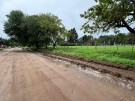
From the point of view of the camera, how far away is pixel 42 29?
176ft

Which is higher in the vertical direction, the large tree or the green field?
the large tree

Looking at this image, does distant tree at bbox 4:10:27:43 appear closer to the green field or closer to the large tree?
the green field

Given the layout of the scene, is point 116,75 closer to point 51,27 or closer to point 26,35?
point 51,27

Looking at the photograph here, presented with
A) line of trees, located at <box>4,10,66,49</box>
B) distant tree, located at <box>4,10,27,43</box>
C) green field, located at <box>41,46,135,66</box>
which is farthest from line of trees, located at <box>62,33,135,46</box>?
distant tree, located at <box>4,10,27,43</box>

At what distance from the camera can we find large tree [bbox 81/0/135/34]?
19.2 m

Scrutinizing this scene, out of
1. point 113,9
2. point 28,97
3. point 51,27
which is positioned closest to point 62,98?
point 28,97

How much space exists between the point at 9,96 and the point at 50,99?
4.91ft

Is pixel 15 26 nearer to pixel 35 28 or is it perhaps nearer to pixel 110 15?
pixel 35 28

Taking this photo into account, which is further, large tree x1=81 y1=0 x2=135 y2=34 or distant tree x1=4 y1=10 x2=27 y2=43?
distant tree x1=4 y1=10 x2=27 y2=43

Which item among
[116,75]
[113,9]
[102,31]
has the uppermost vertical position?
[113,9]

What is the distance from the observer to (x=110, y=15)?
755 inches

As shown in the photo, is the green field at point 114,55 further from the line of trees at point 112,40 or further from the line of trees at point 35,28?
the line of trees at point 35,28

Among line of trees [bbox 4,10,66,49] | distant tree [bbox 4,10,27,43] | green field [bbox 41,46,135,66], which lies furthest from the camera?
distant tree [bbox 4,10,27,43]

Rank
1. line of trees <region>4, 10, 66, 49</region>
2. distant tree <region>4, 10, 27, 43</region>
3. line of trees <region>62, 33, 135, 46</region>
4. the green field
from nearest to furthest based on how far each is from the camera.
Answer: the green field, line of trees <region>62, 33, 135, 46</region>, line of trees <region>4, 10, 66, 49</region>, distant tree <region>4, 10, 27, 43</region>
